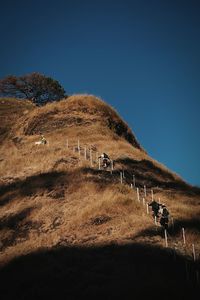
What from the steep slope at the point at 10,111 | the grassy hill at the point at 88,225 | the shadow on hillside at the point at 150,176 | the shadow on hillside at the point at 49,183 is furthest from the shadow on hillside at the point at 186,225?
the steep slope at the point at 10,111

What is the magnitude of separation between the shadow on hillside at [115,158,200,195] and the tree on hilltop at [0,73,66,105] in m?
32.1

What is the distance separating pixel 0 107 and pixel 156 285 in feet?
191

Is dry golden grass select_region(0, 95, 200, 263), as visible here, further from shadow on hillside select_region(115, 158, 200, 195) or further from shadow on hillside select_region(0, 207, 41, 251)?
shadow on hillside select_region(115, 158, 200, 195)

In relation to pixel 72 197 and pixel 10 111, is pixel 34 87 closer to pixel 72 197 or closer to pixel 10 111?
pixel 10 111

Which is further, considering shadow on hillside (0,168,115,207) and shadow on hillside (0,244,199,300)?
shadow on hillside (0,168,115,207)

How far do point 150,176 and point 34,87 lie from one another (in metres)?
38.8

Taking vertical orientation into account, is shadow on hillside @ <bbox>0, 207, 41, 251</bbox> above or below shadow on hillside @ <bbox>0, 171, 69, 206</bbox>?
below

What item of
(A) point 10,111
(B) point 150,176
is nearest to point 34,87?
(A) point 10,111

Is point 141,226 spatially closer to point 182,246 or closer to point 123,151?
point 182,246

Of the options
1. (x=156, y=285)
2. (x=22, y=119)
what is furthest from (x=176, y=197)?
(x=22, y=119)

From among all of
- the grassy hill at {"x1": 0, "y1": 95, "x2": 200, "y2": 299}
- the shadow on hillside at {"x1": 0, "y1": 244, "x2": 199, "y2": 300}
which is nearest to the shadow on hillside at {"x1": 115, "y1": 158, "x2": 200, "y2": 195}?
the grassy hill at {"x1": 0, "y1": 95, "x2": 200, "y2": 299}

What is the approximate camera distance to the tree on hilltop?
2847 inches

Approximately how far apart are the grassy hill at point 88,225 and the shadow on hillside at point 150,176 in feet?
0.51

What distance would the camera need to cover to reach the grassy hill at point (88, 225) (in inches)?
819
